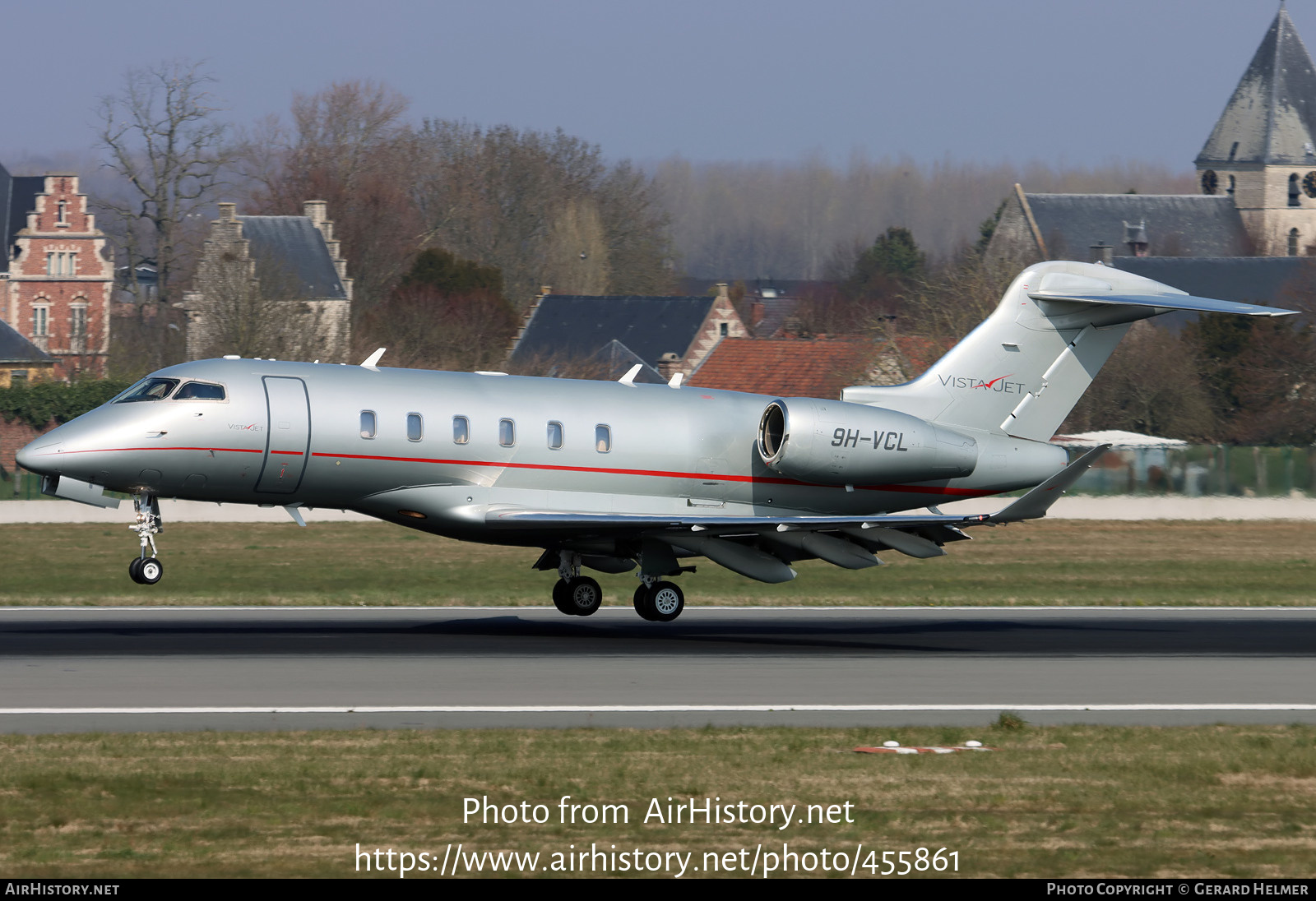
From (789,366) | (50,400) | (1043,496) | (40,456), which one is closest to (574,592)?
(1043,496)

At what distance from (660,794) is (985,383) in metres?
16.2

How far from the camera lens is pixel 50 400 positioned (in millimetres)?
61156

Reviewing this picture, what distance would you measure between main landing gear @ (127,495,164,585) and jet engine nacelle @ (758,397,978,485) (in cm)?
946

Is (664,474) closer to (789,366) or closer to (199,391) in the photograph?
(199,391)

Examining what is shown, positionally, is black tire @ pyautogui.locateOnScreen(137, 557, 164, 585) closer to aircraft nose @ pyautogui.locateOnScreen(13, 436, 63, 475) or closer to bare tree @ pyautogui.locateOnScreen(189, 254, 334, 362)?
aircraft nose @ pyautogui.locateOnScreen(13, 436, 63, 475)

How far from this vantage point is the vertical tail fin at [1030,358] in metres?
27.3

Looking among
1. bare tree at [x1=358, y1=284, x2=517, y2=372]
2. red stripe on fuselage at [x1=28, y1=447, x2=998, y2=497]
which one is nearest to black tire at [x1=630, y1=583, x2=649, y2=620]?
red stripe on fuselage at [x1=28, y1=447, x2=998, y2=497]

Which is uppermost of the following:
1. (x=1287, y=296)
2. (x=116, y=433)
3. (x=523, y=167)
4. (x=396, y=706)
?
(x=523, y=167)

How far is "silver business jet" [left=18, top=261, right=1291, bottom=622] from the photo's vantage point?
75.0 feet

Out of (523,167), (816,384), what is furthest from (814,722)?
(523,167)

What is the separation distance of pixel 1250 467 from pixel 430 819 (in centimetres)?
4762

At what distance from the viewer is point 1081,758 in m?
14.4

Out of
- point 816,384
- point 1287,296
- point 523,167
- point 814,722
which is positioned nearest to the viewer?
point 814,722
